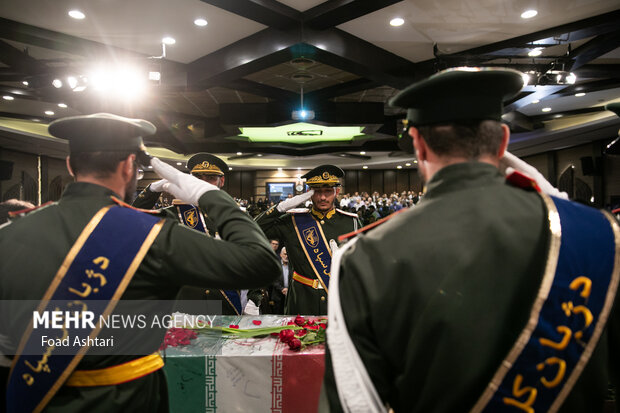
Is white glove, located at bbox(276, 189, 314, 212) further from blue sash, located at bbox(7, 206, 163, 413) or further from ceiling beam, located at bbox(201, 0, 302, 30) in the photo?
blue sash, located at bbox(7, 206, 163, 413)

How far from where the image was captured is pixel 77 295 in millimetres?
1193

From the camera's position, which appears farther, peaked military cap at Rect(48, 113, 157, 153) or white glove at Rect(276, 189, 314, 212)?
white glove at Rect(276, 189, 314, 212)

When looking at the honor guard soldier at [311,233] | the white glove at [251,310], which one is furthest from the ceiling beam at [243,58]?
the white glove at [251,310]

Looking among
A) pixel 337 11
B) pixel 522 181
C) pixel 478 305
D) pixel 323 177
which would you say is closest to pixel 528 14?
pixel 337 11

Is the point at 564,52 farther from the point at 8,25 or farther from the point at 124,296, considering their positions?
the point at 8,25

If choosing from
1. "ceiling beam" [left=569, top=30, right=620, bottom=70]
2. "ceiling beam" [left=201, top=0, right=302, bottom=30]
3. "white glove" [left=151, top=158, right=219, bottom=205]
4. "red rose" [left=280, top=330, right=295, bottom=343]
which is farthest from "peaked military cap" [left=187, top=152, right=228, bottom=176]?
"ceiling beam" [left=569, top=30, right=620, bottom=70]

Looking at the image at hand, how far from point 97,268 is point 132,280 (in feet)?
0.34

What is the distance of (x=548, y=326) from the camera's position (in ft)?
2.80

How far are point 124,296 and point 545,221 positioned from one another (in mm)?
1178

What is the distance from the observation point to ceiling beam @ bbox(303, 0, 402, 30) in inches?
172

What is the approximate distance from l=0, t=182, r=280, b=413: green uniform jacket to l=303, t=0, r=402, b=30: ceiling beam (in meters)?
3.90

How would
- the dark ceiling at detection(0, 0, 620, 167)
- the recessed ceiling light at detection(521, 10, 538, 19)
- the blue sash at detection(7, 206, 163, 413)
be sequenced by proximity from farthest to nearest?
the recessed ceiling light at detection(521, 10, 538, 19), the dark ceiling at detection(0, 0, 620, 167), the blue sash at detection(7, 206, 163, 413)

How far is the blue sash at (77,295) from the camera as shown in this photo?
1.18 metres

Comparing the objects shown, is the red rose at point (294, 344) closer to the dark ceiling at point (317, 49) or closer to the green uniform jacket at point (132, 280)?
the green uniform jacket at point (132, 280)
